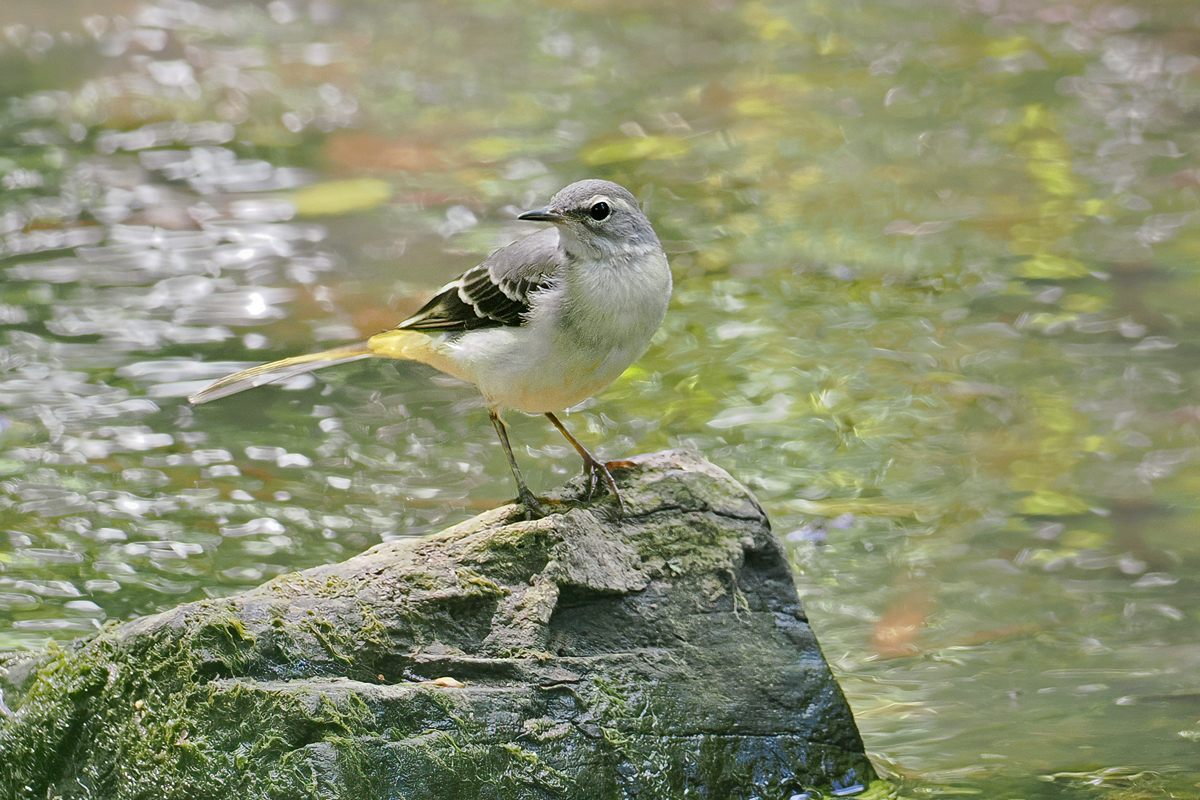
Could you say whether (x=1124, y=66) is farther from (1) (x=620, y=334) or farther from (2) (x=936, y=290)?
(1) (x=620, y=334)

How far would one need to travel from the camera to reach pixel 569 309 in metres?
4.86

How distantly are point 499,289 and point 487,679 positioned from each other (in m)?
1.57

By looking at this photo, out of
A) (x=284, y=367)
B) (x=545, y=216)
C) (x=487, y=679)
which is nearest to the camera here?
(x=487, y=679)

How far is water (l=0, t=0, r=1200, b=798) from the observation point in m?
6.24

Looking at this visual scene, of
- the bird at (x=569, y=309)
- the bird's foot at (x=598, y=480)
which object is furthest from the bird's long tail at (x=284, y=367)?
the bird's foot at (x=598, y=480)

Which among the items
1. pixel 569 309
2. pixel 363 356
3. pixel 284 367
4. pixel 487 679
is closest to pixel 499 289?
pixel 569 309

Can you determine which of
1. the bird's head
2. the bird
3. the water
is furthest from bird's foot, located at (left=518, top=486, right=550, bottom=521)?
the water

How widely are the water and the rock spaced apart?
742 mm

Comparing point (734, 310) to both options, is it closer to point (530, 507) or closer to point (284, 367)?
point (284, 367)

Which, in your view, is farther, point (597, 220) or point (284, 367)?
point (284, 367)

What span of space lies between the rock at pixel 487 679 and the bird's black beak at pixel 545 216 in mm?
1092

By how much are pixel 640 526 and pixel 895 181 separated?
7035mm

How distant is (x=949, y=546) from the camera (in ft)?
22.3

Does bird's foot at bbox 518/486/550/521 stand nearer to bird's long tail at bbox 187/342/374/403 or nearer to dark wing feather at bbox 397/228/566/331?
dark wing feather at bbox 397/228/566/331
